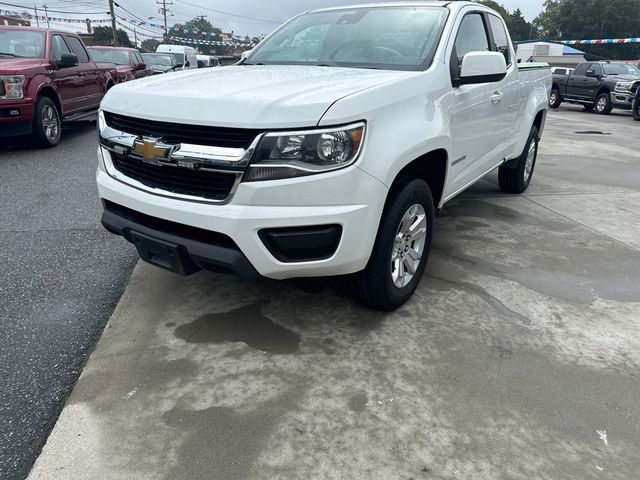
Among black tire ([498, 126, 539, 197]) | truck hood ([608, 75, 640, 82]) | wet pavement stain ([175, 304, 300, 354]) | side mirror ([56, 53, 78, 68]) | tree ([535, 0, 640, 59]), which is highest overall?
tree ([535, 0, 640, 59])

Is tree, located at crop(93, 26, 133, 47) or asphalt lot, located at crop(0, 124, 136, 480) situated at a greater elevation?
tree, located at crop(93, 26, 133, 47)

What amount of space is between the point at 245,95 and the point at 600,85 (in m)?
18.4

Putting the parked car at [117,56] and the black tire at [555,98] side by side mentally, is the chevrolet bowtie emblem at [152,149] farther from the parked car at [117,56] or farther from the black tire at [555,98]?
the black tire at [555,98]

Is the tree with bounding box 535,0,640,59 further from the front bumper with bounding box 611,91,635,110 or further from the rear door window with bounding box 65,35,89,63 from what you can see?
the rear door window with bounding box 65,35,89,63

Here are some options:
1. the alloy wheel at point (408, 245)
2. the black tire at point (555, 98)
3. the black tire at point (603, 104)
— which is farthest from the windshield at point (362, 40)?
the black tire at point (555, 98)

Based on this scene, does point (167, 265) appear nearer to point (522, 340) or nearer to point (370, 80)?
point (370, 80)

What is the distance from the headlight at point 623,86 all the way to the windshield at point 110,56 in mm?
14932

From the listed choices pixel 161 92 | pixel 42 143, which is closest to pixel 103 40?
pixel 42 143

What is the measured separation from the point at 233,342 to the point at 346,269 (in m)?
0.75

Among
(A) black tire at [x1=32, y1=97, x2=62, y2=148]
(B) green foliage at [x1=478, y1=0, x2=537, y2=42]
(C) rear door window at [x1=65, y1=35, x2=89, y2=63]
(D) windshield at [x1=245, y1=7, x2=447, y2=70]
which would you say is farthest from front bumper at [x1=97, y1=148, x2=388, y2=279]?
(B) green foliage at [x1=478, y1=0, x2=537, y2=42]

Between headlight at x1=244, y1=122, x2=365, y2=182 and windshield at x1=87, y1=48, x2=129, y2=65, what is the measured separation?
12.4 metres

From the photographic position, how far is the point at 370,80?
107 inches

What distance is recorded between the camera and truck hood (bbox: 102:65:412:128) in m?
2.30

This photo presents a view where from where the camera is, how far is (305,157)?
234cm
